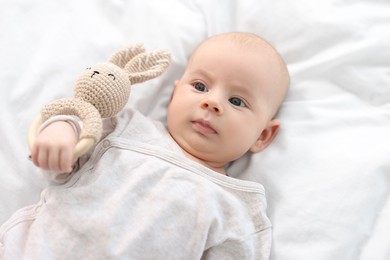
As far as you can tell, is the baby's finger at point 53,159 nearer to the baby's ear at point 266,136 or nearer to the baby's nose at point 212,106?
the baby's nose at point 212,106

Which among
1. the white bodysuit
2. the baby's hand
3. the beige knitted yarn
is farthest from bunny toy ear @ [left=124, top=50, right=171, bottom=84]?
the baby's hand

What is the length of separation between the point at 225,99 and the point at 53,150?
17.7 inches

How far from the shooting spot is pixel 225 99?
1104 mm

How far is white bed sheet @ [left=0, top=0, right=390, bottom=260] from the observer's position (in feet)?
3.42

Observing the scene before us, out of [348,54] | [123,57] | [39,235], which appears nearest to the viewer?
[39,235]

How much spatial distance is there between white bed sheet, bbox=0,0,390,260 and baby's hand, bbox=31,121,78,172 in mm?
264

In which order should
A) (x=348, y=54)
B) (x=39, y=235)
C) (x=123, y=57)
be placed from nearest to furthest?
(x=39, y=235), (x=123, y=57), (x=348, y=54)

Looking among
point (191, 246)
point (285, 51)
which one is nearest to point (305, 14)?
point (285, 51)

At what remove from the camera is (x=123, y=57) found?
1073 mm

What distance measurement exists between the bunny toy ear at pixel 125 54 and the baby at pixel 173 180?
0.42 feet

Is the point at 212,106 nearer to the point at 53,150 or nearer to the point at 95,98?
the point at 95,98

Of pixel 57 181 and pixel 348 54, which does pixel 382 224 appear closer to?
pixel 348 54

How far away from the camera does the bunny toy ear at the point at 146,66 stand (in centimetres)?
103

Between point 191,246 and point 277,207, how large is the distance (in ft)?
0.83
